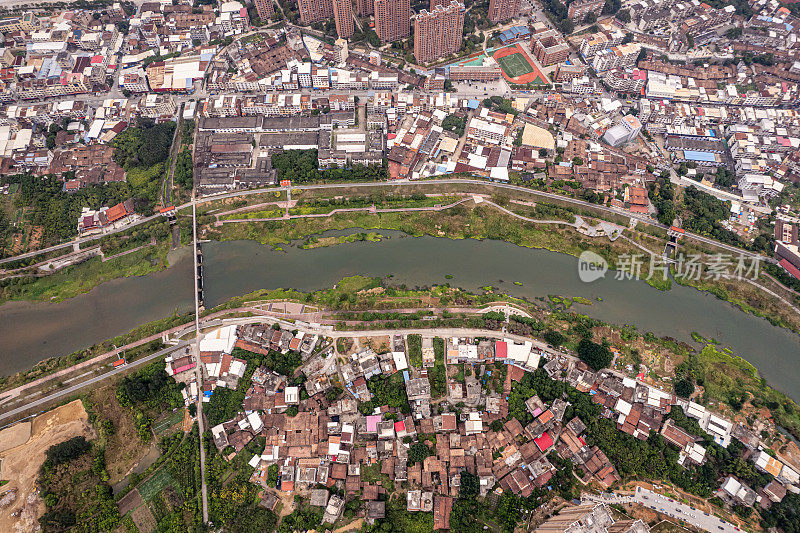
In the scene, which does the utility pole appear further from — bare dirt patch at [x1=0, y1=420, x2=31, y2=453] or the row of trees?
bare dirt patch at [x1=0, y1=420, x2=31, y2=453]

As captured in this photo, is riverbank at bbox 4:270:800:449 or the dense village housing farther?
riverbank at bbox 4:270:800:449

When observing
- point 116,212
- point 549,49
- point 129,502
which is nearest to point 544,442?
point 129,502

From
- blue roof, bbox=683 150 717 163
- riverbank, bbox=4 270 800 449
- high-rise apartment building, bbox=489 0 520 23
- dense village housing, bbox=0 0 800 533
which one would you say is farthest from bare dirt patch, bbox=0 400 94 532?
high-rise apartment building, bbox=489 0 520 23

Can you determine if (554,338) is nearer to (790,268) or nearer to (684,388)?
(684,388)

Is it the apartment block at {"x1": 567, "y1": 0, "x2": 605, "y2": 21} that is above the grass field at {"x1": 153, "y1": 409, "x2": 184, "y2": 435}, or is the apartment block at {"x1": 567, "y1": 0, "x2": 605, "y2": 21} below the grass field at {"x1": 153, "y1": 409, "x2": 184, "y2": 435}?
above

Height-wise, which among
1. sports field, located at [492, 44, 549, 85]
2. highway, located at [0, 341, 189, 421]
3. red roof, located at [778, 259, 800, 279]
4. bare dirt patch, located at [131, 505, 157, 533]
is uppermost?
sports field, located at [492, 44, 549, 85]

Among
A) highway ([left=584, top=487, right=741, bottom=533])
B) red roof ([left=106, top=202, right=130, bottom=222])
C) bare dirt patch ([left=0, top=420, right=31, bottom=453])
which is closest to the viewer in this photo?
highway ([left=584, top=487, right=741, bottom=533])
